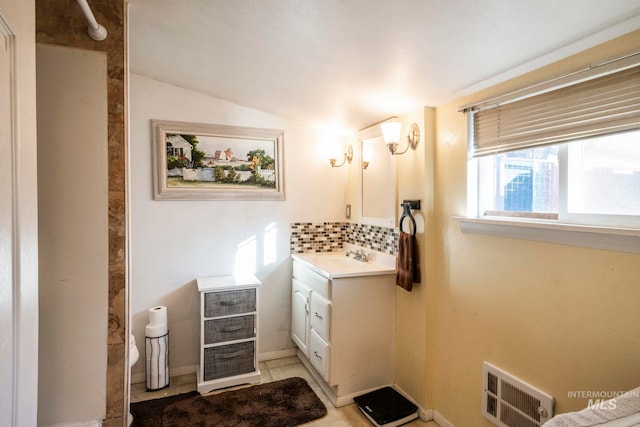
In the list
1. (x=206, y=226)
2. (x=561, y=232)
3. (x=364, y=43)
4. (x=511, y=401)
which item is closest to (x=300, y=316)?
(x=206, y=226)

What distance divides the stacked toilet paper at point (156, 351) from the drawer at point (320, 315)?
1146 mm

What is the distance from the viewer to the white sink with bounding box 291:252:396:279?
91.9 inches

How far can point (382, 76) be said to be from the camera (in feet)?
6.17

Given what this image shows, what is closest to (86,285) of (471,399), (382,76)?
(382,76)

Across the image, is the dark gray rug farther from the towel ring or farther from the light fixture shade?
the light fixture shade

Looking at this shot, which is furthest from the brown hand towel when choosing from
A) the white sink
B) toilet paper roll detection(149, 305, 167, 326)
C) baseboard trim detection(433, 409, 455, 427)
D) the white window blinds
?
toilet paper roll detection(149, 305, 167, 326)

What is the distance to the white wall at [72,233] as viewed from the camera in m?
Answer: 1.29

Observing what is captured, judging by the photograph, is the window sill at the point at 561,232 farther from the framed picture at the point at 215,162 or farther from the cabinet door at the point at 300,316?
the framed picture at the point at 215,162

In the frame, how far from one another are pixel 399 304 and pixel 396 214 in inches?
25.6

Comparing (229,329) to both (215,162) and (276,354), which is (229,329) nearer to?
(276,354)

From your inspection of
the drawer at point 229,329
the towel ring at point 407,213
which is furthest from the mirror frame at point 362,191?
the drawer at point 229,329

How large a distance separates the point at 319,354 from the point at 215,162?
5.76 ft

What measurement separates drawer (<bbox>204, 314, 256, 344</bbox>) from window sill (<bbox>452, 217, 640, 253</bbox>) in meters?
1.75

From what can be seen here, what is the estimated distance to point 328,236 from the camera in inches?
127
